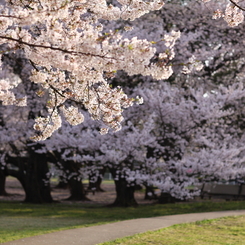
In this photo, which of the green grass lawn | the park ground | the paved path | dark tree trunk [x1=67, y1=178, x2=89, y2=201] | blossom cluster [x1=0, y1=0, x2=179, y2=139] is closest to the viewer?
blossom cluster [x1=0, y1=0, x2=179, y2=139]

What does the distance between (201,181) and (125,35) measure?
5.26 meters

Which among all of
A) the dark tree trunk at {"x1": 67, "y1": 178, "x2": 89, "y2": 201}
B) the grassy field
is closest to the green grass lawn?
the grassy field

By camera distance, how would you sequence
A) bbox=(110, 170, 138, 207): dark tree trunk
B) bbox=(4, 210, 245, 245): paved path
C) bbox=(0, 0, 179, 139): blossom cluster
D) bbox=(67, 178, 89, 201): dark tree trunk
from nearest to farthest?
bbox=(0, 0, 179, 139): blossom cluster, bbox=(4, 210, 245, 245): paved path, bbox=(110, 170, 138, 207): dark tree trunk, bbox=(67, 178, 89, 201): dark tree trunk

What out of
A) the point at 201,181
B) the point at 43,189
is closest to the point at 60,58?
the point at 201,181

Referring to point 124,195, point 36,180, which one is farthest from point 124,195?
point 36,180

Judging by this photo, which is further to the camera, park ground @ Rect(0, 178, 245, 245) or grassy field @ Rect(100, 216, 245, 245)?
park ground @ Rect(0, 178, 245, 245)

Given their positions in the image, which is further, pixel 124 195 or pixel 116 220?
pixel 124 195

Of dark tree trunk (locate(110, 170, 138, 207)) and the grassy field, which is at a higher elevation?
dark tree trunk (locate(110, 170, 138, 207))

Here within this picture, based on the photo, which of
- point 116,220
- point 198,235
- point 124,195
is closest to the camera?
point 198,235

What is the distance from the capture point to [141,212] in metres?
15.4

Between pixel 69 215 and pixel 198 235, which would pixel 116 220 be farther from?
pixel 198 235

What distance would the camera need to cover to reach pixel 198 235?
913 centimetres

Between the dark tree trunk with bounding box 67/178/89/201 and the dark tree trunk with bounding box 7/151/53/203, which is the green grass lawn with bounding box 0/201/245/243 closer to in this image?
the dark tree trunk with bounding box 7/151/53/203

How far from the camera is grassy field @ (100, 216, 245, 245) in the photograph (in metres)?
8.23
